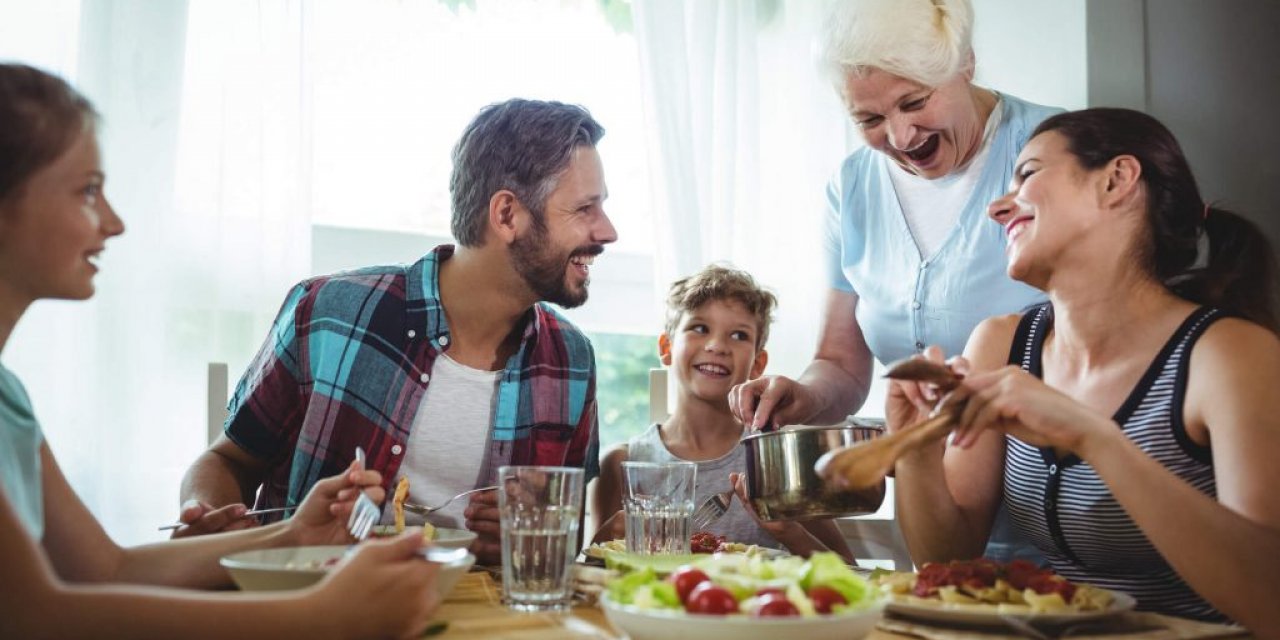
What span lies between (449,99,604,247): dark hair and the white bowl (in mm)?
1017

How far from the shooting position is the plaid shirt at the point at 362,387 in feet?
6.39

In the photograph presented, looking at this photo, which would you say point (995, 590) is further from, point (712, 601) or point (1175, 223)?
point (1175, 223)

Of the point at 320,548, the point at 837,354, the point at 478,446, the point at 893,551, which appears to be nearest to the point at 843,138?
the point at 837,354

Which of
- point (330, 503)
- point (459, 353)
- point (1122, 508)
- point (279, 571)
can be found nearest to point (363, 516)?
point (330, 503)

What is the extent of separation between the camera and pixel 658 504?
4.84 feet

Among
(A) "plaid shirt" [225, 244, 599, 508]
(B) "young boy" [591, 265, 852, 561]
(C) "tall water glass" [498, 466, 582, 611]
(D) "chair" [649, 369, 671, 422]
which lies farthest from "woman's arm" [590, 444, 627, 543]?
(C) "tall water glass" [498, 466, 582, 611]

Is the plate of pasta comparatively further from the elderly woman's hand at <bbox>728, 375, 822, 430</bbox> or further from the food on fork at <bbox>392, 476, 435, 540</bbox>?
the elderly woman's hand at <bbox>728, 375, 822, 430</bbox>

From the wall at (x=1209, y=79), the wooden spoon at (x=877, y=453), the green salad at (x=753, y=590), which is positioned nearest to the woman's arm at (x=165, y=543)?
the green salad at (x=753, y=590)

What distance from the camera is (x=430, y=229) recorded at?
311 cm

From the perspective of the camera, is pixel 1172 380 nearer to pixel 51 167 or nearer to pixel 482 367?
pixel 482 367

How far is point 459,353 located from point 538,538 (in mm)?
928

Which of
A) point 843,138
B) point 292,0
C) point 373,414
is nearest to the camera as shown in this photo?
point 373,414

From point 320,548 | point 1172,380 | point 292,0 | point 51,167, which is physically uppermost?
point 292,0

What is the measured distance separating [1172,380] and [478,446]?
116cm
